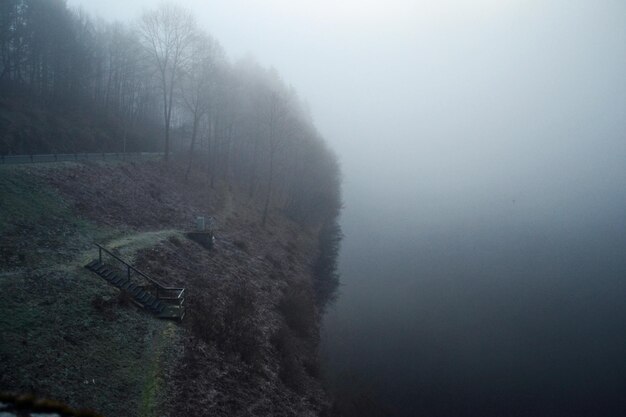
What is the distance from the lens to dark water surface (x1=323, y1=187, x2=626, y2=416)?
21.4m

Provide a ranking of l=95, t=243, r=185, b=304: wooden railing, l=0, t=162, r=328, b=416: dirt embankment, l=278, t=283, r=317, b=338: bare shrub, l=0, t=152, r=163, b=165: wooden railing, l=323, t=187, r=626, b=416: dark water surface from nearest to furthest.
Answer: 1. l=0, t=162, r=328, b=416: dirt embankment
2. l=95, t=243, r=185, b=304: wooden railing
3. l=323, t=187, r=626, b=416: dark water surface
4. l=278, t=283, r=317, b=338: bare shrub
5. l=0, t=152, r=163, b=165: wooden railing

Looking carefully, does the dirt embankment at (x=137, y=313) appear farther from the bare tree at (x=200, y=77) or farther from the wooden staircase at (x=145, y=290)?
the bare tree at (x=200, y=77)

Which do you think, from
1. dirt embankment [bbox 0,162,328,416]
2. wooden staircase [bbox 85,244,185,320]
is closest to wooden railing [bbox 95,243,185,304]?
wooden staircase [bbox 85,244,185,320]

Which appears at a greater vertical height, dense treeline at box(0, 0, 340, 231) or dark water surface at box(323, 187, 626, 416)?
dense treeline at box(0, 0, 340, 231)

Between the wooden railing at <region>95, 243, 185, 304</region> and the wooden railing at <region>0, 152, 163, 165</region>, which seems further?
the wooden railing at <region>0, 152, 163, 165</region>

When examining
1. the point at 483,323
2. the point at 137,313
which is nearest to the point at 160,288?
the point at 137,313

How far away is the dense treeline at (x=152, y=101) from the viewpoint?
40188 millimetres

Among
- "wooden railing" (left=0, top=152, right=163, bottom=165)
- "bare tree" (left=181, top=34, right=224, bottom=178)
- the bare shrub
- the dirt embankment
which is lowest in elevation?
the bare shrub

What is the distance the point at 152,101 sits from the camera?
62.9 meters

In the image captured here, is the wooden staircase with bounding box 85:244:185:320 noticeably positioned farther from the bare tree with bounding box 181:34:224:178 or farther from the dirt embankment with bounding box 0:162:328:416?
the bare tree with bounding box 181:34:224:178

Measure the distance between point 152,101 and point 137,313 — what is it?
54.2 metres

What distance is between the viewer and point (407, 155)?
148m

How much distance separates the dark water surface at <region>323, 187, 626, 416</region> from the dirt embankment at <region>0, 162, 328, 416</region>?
15.6 ft

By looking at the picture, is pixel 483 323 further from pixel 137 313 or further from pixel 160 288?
A: pixel 137 313
